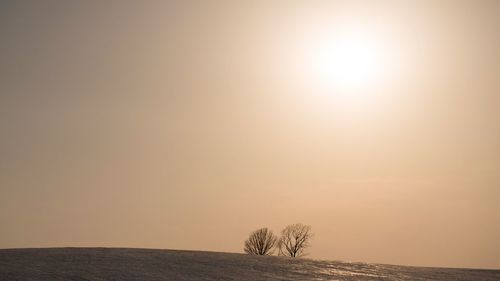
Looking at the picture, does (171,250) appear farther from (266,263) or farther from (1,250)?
(1,250)

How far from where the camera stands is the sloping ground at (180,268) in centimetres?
1838

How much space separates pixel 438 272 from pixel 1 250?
19.4 metres

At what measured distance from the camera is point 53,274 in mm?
17984

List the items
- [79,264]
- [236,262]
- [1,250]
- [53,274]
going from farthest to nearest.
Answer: [1,250] < [236,262] < [79,264] < [53,274]

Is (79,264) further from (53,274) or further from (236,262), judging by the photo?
(236,262)

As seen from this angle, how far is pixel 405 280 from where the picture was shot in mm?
20031

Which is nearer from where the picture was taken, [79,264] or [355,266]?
[79,264]

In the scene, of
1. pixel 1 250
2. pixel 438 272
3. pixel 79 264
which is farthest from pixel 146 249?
pixel 438 272

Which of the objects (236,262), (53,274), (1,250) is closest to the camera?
(53,274)

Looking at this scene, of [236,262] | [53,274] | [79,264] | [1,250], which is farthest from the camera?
[1,250]

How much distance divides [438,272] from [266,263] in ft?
25.1

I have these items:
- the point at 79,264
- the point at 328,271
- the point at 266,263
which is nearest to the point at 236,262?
the point at 266,263

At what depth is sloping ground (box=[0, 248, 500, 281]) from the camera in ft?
60.3

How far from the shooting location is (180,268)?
19.9 m
